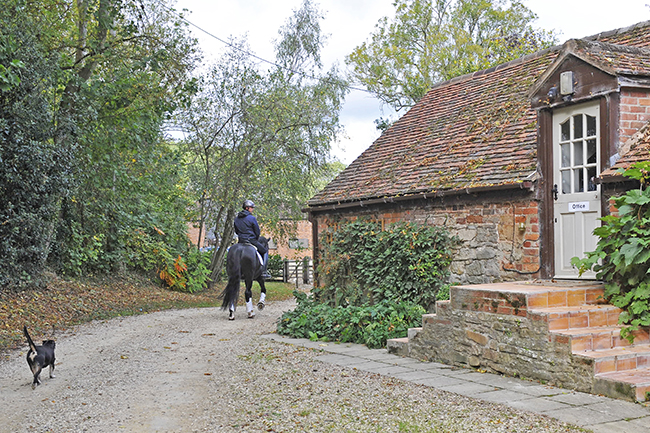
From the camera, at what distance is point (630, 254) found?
22.4 ft

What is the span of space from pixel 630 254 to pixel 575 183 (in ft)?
7.11

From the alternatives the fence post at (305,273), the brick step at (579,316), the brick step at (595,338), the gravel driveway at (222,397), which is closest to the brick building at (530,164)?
the brick step at (579,316)

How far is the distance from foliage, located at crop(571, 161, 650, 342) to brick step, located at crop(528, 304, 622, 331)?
121 mm

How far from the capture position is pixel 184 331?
12.0 meters

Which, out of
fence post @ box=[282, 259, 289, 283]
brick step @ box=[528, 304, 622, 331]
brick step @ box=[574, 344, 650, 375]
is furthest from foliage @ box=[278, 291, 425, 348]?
fence post @ box=[282, 259, 289, 283]

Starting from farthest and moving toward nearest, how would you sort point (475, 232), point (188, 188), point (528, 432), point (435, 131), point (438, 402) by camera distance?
point (188, 188)
point (435, 131)
point (475, 232)
point (438, 402)
point (528, 432)

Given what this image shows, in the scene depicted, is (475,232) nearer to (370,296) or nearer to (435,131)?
(370,296)

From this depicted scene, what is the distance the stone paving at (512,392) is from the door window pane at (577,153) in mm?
3402

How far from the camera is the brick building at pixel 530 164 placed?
324 inches

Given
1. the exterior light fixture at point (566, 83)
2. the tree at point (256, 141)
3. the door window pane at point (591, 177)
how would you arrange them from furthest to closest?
the tree at point (256, 141) < the exterior light fixture at point (566, 83) < the door window pane at point (591, 177)

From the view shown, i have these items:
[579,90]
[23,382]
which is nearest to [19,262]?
[23,382]

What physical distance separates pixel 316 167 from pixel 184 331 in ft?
38.3

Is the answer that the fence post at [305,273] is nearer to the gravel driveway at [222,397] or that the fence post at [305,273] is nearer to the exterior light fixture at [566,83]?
the gravel driveway at [222,397]

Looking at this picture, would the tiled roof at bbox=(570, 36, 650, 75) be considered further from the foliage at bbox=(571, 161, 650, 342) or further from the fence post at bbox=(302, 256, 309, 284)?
the fence post at bbox=(302, 256, 309, 284)
